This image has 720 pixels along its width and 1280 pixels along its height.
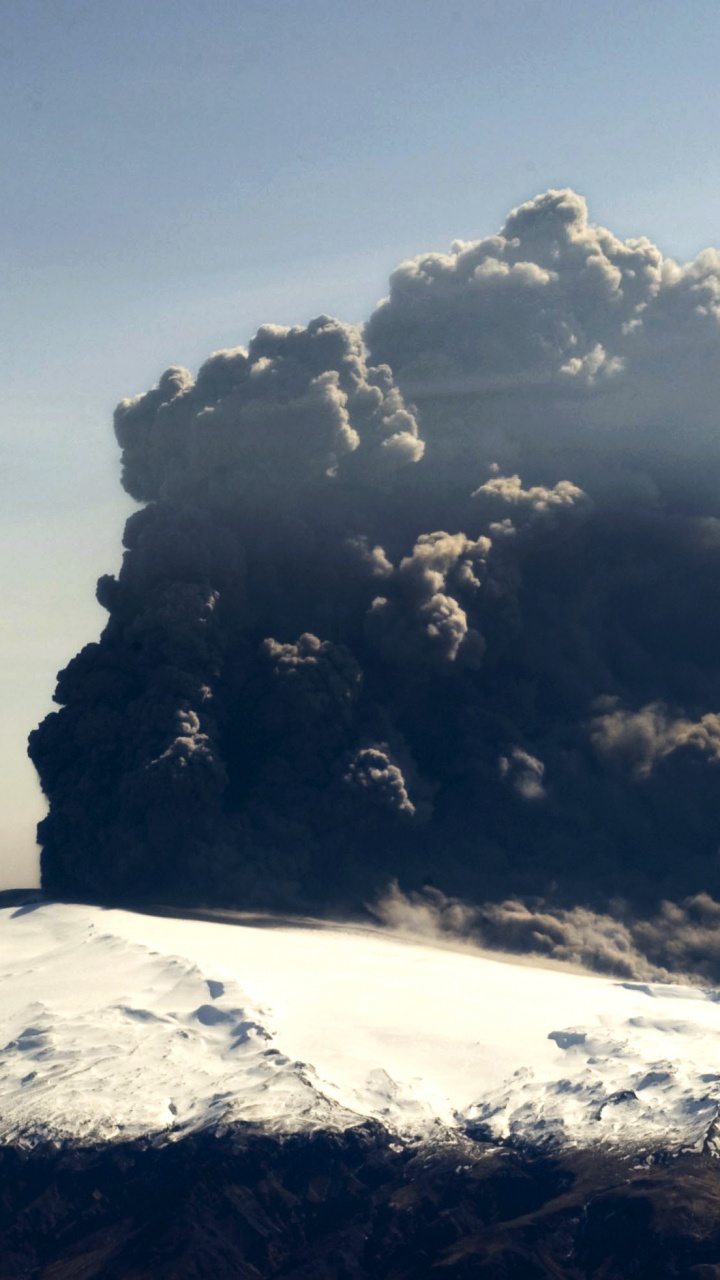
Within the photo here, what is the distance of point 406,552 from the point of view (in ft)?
386

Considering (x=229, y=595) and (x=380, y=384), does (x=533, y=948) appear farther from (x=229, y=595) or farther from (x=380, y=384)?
(x=380, y=384)

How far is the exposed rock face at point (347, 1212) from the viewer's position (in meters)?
66.5

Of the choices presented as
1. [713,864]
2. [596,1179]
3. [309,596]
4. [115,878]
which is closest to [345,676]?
[309,596]

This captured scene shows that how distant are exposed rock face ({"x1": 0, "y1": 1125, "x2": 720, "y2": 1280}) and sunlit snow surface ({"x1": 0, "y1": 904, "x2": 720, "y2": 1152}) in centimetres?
140

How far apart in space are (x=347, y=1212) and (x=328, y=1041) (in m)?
11.4

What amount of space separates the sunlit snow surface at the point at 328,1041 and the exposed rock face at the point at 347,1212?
4.58ft

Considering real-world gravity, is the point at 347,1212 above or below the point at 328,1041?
below

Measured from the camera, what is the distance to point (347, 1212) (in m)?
70.3

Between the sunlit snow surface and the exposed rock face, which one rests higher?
the sunlit snow surface

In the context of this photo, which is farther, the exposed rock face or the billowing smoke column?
the billowing smoke column

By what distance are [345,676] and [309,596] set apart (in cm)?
883

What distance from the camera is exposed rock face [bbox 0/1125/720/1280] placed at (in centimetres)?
6650

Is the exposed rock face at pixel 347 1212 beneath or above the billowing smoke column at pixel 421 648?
beneath

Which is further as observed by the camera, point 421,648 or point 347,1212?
point 421,648
